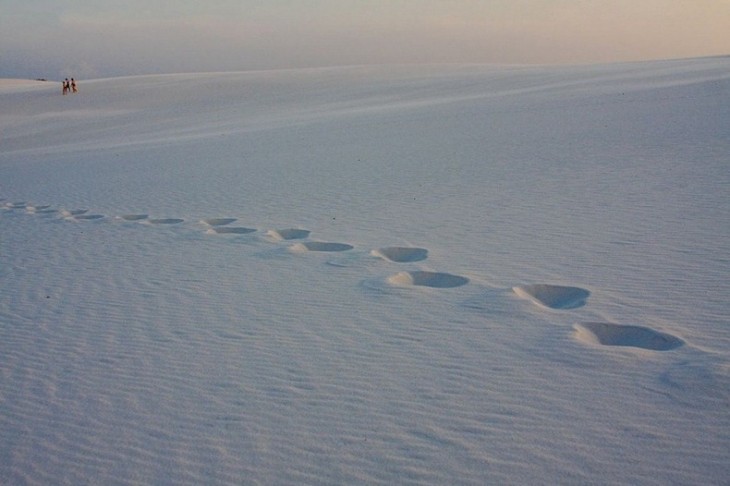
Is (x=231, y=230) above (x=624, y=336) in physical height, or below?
below

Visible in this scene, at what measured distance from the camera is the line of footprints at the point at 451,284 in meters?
4.51

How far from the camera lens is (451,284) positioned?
592cm

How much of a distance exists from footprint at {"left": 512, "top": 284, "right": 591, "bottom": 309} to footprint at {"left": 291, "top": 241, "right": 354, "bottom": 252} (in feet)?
7.36

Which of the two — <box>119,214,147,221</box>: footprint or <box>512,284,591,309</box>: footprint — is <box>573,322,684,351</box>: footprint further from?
<box>119,214,147,221</box>: footprint

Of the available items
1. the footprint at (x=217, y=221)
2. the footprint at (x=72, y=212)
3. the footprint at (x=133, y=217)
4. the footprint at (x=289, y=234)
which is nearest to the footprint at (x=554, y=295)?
the footprint at (x=289, y=234)

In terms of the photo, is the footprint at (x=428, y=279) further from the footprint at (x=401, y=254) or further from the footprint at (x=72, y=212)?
the footprint at (x=72, y=212)

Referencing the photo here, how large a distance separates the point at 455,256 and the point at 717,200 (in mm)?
3200

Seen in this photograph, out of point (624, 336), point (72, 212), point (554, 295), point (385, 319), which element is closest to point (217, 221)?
point (72, 212)

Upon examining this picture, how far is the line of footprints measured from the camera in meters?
4.51

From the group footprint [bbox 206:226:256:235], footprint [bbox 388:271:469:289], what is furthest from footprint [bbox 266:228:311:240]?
footprint [bbox 388:271:469:289]

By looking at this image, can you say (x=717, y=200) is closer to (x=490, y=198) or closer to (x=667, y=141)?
(x=490, y=198)

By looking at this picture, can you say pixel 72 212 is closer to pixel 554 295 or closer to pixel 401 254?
pixel 401 254

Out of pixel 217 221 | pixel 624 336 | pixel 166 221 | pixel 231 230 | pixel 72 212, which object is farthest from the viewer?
pixel 72 212

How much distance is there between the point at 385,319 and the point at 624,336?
1.56 metres
